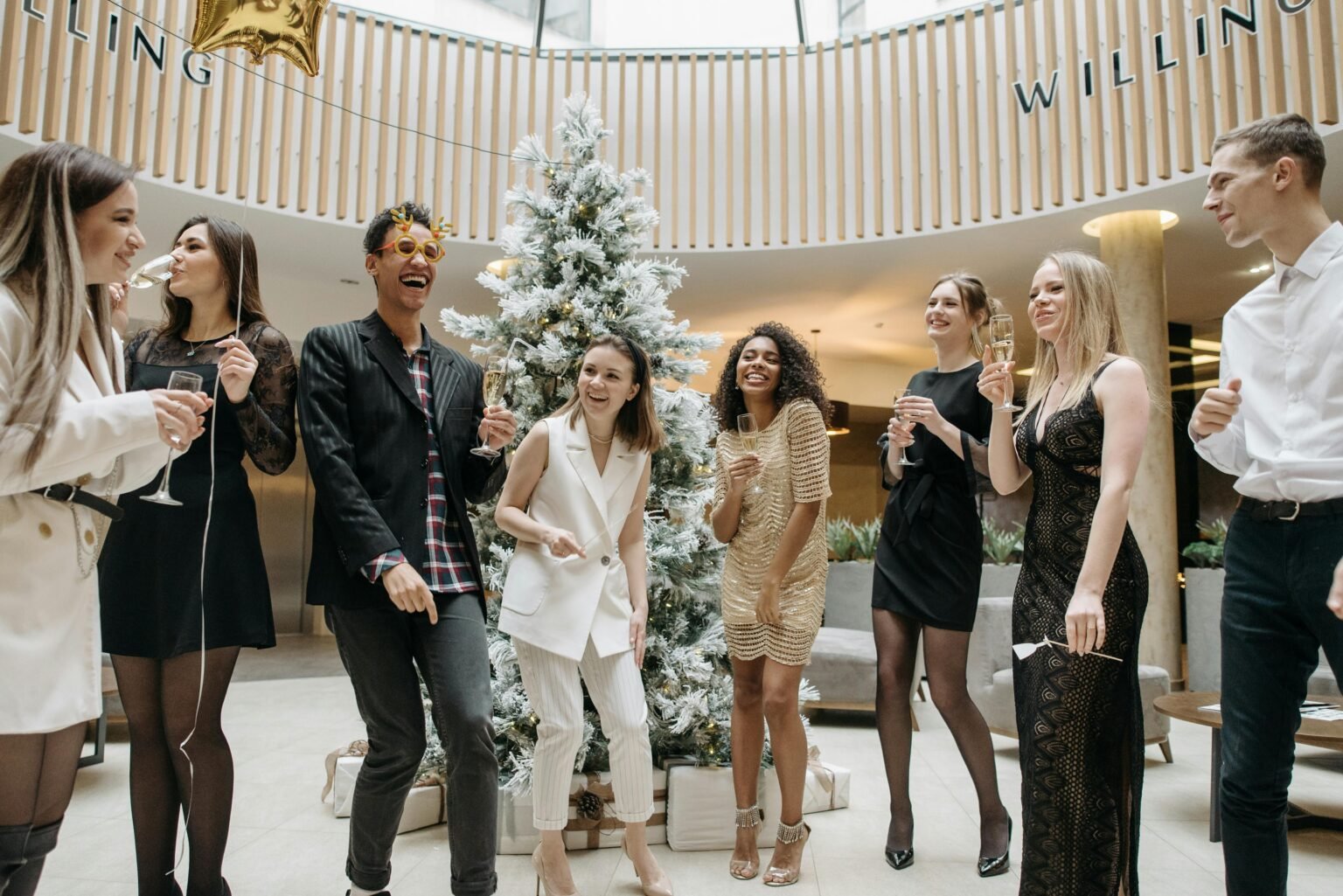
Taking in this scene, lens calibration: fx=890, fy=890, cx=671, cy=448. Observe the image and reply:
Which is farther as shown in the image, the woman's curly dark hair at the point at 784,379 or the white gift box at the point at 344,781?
the white gift box at the point at 344,781

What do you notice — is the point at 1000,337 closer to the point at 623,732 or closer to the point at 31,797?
the point at 623,732

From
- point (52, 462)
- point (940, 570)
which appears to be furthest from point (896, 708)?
point (52, 462)

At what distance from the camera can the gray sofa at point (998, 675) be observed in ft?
15.3

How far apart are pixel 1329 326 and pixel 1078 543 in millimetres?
656

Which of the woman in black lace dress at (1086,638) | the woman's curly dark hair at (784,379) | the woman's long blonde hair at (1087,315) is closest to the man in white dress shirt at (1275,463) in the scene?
the woman in black lace dress at (1086,638)

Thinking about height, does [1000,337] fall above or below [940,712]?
above

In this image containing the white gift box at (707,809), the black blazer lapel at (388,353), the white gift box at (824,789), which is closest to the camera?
the black blazer lapel at (388,353)

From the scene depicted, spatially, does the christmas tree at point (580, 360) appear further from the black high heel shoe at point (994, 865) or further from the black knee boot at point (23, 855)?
the black knee boot at point (23, 855)

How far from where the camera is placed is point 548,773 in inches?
95.9

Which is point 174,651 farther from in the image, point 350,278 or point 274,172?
point 350,278

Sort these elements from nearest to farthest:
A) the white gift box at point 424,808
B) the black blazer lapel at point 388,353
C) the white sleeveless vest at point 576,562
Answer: the black blazer lapel at point 388,353
the white sleeveless vest at point 576,562
the white gift box at point 424,808

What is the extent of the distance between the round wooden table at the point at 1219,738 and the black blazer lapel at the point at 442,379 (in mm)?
2723

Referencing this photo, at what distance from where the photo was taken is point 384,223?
2.30 metres

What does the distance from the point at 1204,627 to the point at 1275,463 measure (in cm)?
527
